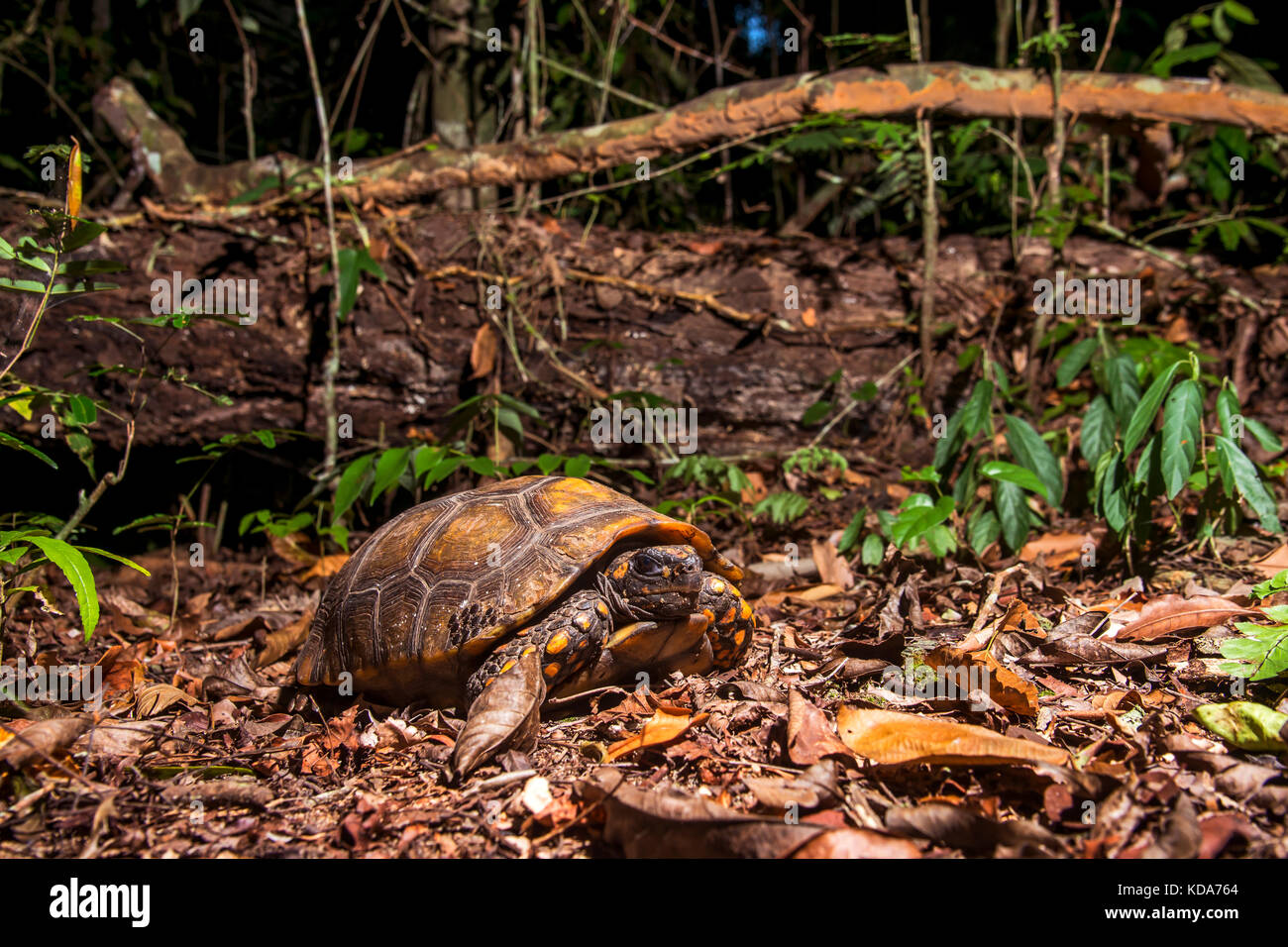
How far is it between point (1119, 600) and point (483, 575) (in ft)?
9.72

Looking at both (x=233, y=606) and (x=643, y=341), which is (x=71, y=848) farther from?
(x=643, y=341)

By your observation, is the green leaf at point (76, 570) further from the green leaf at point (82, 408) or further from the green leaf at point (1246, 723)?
the green leaf at point (1246, 723)

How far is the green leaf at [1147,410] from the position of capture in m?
3.60

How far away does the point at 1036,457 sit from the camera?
4.12 metres

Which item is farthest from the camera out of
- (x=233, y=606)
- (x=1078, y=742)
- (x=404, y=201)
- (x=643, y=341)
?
(x=404, y=201)

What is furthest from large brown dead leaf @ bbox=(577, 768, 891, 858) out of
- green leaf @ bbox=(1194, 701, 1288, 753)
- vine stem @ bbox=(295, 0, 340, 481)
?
vine stem @ bbox=(295, 0, 340, 481)

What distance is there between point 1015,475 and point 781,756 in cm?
232

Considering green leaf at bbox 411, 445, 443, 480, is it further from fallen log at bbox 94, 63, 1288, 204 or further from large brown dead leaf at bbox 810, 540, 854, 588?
fallen log at bbox 94, 63, 1288, 204

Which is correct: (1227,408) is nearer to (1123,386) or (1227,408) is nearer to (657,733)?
(1123,386)

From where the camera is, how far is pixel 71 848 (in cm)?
204

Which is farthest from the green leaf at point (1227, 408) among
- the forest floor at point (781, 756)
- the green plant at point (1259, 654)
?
the green plant at point (1259, 654)

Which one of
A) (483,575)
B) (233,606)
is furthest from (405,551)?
(233,606)

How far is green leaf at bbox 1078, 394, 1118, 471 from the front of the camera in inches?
166
